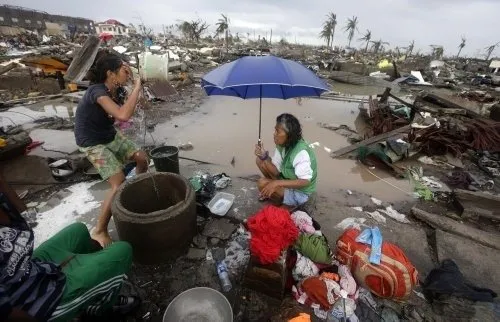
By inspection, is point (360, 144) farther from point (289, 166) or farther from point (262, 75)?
point (262, 75)

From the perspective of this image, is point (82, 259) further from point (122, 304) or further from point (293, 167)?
point (293, 167)

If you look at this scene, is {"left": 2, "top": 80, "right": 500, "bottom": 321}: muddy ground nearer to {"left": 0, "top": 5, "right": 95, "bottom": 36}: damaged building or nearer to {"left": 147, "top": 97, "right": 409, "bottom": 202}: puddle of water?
{"left": 147, "top": 97, "right": 409, "bottom": 202}: puddle of water

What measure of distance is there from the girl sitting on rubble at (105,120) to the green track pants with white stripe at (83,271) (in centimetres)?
94

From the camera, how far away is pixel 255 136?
21.9 ft

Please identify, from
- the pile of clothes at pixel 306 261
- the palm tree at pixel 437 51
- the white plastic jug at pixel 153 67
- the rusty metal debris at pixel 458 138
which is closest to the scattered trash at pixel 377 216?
the pile of clothes at pixel 306 261

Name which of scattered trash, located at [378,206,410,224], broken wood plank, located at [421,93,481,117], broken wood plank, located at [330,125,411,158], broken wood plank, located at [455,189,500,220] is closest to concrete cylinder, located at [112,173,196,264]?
scattered trash, located at [378,206,410,224]

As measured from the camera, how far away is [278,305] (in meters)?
2.56

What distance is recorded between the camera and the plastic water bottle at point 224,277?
Result: 273cm

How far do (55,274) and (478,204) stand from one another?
5.27 m

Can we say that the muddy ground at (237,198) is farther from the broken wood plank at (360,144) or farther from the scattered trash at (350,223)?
the broken wood plank at (360,144)

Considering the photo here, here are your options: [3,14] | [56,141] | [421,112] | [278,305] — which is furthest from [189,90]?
[3,14]

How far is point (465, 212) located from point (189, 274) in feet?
13.3

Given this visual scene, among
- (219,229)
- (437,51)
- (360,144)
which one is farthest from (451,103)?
(437,51)

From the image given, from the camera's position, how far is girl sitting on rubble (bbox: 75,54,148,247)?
2.82 metres
